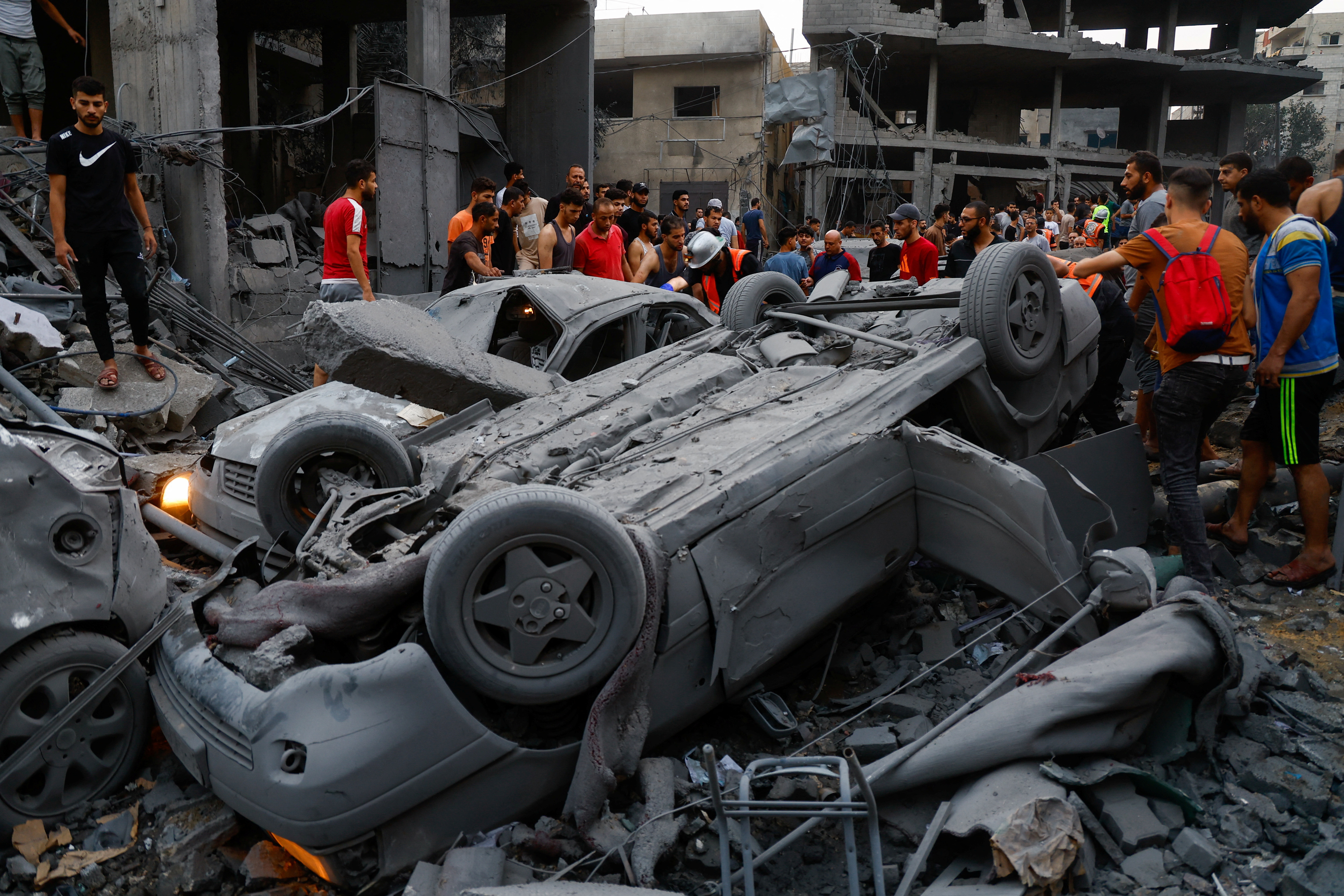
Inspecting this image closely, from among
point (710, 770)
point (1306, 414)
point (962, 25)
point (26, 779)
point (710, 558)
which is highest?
point (962, 25)

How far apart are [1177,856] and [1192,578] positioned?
185 cm

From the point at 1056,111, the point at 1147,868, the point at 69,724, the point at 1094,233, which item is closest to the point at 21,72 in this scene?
the point at 69,724

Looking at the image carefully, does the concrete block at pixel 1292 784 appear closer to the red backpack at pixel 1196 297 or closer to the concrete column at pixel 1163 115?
the red backpack at pixel 1196 297

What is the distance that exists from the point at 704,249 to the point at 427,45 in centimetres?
543

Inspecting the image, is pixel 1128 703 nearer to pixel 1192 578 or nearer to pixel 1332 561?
pixel 1192 578

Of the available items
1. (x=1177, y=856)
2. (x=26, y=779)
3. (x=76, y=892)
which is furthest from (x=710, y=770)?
(x=26, y=779)

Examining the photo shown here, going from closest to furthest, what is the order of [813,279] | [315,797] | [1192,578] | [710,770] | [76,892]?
[710,770] < [315,797] < [76,892] < [1192,578] < [813,279]

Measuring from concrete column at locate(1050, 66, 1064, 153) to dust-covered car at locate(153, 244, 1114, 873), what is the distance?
2273 cm

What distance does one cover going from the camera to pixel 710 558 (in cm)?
301

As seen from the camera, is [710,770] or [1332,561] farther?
[1332,561]

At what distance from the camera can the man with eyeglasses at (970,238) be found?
6.07 meters

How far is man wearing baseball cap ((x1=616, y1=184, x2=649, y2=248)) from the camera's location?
839 cm

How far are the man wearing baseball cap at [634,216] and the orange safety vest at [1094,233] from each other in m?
4.77

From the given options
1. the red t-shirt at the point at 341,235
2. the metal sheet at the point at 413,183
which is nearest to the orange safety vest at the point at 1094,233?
the metal sheet at the point at 413,183
